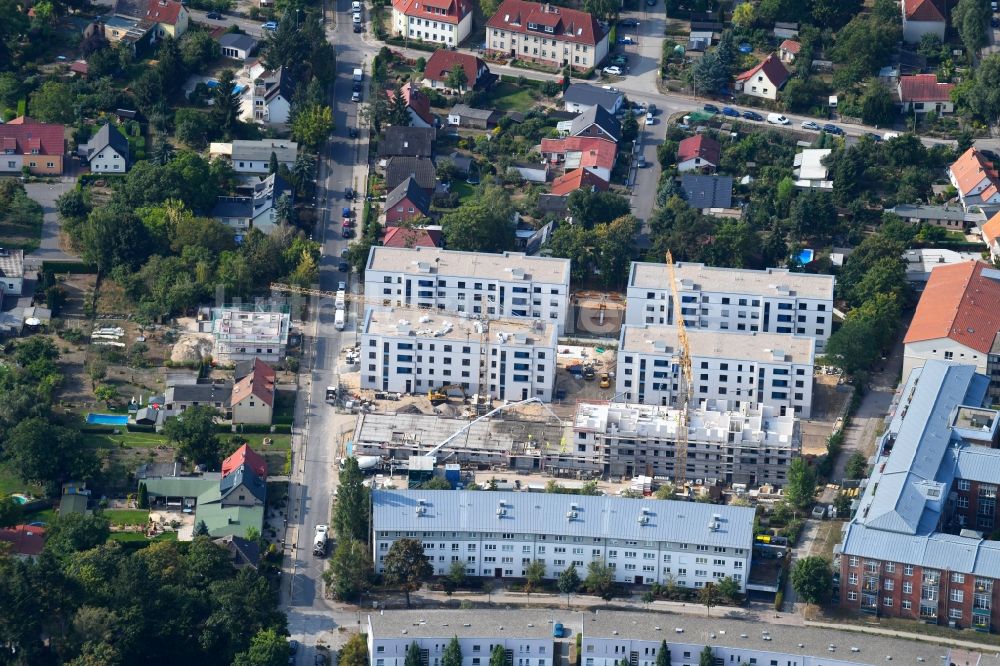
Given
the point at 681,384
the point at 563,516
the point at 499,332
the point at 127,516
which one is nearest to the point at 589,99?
the point at 499,332

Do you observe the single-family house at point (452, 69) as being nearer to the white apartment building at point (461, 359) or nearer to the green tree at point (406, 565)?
the white apartment building at point (461, 359)

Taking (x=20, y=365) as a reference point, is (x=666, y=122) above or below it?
above

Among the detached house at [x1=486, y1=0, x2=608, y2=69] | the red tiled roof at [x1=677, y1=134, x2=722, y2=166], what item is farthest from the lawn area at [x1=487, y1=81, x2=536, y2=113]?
A: the red tiled roof at [x1=677, y1=134, x2=722, y2=166]

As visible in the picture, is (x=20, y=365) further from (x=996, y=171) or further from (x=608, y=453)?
(x=996, y=171)

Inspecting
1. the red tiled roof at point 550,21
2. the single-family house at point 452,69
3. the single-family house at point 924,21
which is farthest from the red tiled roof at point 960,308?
the single-family house at point 452,69

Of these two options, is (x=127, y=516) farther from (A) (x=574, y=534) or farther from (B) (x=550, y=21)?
(B) (x=550, y=21)

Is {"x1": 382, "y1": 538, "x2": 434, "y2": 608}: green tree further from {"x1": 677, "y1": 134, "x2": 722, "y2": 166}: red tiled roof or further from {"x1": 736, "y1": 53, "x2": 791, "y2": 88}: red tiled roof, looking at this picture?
{"x1": 736, "y1": 53, "x2": 791, "y2": 88}: red tiled roof

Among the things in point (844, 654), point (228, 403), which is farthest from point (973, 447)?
point (228, 403)
